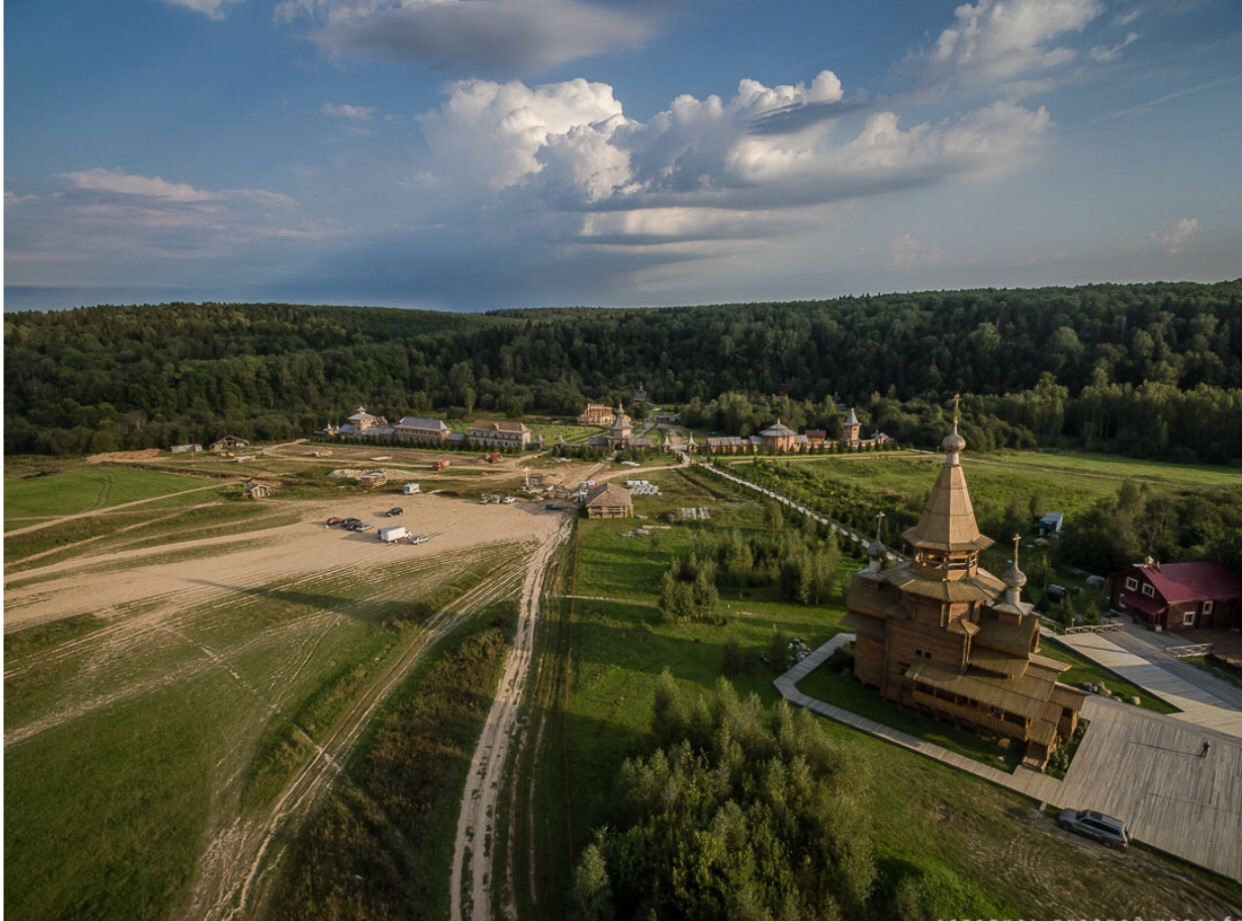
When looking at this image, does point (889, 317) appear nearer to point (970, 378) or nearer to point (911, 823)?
point (970, 378)

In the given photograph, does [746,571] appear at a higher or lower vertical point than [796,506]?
higher

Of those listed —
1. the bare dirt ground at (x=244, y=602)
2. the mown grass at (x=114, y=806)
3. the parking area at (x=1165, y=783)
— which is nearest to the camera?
the parking area at (x=1165, y=783)

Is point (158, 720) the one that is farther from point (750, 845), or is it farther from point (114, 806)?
point (750, 845)

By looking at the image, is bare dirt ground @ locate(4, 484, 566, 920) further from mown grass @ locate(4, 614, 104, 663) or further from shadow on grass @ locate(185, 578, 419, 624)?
mown grass @ locate(4, 614, 104, 663)

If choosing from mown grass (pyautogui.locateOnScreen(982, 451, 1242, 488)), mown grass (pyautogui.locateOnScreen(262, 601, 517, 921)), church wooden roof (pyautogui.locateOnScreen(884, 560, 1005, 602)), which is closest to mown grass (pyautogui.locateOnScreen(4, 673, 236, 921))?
mown grass (pyautogui.locateOnScreen(262, 601, 517, 921))

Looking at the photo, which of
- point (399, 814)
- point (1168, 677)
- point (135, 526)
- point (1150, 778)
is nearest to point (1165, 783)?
point (1150, 778)

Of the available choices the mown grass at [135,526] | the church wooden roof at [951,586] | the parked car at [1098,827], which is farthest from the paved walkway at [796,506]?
the mown grass at [135,526]

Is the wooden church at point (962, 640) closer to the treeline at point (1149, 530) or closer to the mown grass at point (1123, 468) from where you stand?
the treeline at point (1149, 530)
